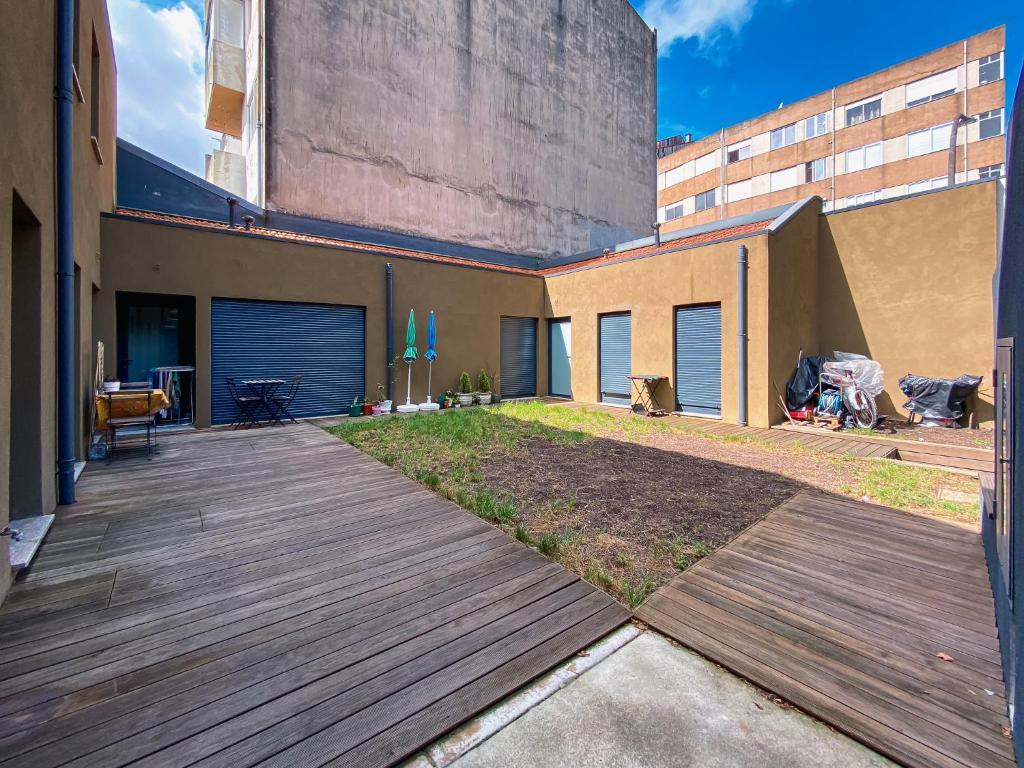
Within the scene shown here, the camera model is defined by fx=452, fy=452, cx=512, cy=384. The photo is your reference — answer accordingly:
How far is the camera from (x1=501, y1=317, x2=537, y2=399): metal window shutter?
10.8 m

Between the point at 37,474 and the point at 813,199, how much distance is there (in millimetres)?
11273

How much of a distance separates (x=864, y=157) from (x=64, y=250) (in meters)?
28.4

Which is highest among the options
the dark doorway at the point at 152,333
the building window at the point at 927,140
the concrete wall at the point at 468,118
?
the building window at the point at 927,140

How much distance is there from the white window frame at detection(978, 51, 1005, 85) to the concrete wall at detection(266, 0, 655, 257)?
12.9m

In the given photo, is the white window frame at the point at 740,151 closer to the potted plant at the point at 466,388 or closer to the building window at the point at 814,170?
the building window at the point at 814,170

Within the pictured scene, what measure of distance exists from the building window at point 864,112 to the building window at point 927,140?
6.46 ft

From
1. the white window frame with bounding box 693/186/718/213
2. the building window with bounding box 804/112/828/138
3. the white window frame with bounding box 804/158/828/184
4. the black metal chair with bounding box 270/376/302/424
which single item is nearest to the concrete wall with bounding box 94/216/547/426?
the black metal chair with bounding box 270/376/302/424

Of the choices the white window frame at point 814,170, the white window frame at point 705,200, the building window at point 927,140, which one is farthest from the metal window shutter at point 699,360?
the white window frame at point 705,200

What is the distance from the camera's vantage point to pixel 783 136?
24234 millimetres

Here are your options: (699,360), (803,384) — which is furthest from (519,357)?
(803,384)

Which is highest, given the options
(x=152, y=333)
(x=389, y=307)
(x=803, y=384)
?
(x=389, y=307)

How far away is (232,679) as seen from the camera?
67.3 inches

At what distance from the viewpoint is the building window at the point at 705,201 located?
27156 millimetres

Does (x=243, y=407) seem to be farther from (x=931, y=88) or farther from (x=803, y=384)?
(x=931, y=88)
